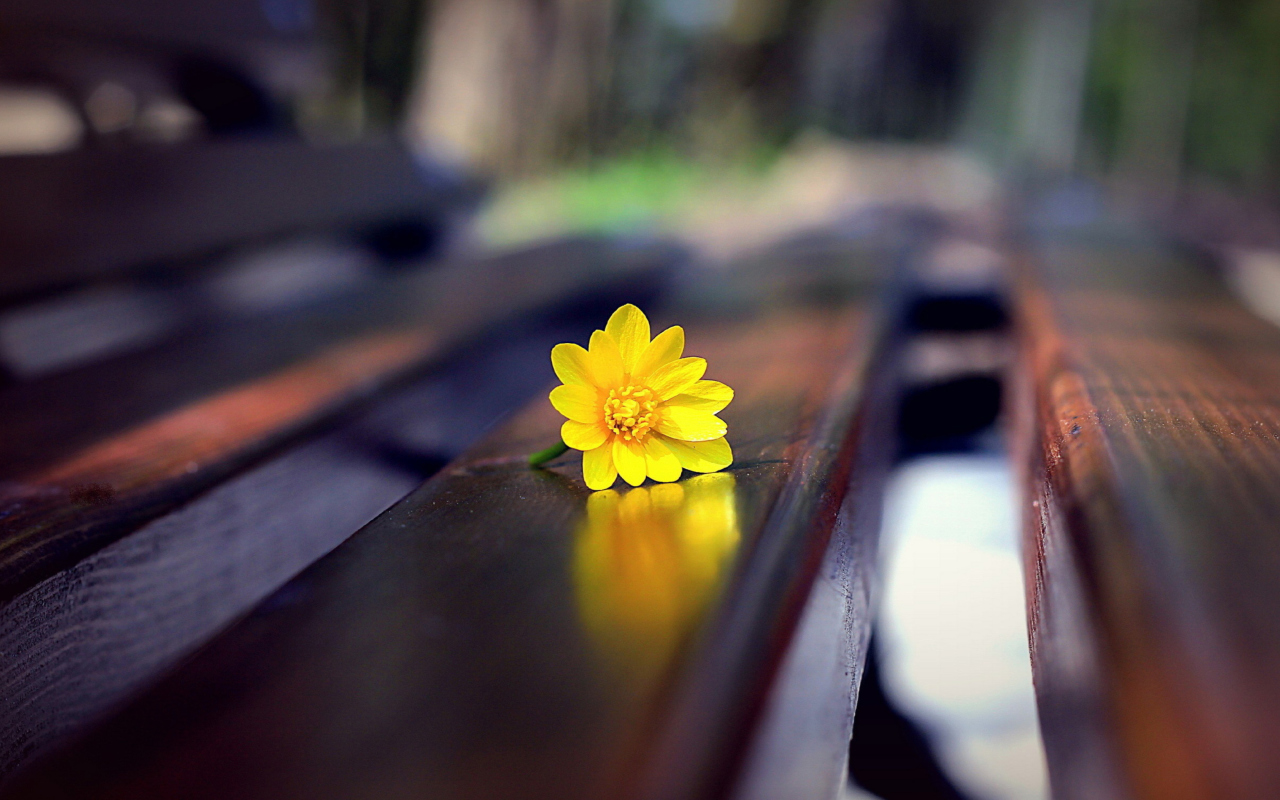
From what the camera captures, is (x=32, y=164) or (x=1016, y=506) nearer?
(x=1016, y=506)

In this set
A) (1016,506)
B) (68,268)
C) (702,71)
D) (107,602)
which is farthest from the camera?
(702,71)

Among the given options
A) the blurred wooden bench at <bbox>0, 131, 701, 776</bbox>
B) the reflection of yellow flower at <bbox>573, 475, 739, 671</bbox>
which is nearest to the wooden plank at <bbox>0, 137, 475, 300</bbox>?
the blurred wooden bench at <bbox>0, 131, 701, 776</bbox>

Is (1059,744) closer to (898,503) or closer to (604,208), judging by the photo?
(898,503)

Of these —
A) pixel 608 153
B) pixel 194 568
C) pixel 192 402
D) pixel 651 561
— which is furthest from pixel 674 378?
pixel 608 153

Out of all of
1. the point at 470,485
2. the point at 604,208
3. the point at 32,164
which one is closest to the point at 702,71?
the point at 604,208

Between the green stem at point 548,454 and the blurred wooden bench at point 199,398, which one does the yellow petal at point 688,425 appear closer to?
the green stem at point 548,454

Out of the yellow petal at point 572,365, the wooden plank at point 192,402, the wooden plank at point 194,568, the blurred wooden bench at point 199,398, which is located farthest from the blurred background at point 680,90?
the yellow petal at point 572,365

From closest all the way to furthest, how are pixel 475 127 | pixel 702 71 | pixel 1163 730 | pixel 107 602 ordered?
1. pixel 1163 730
2. pixel 107 602
3. pixel 475 127
4. pixel 702 71
